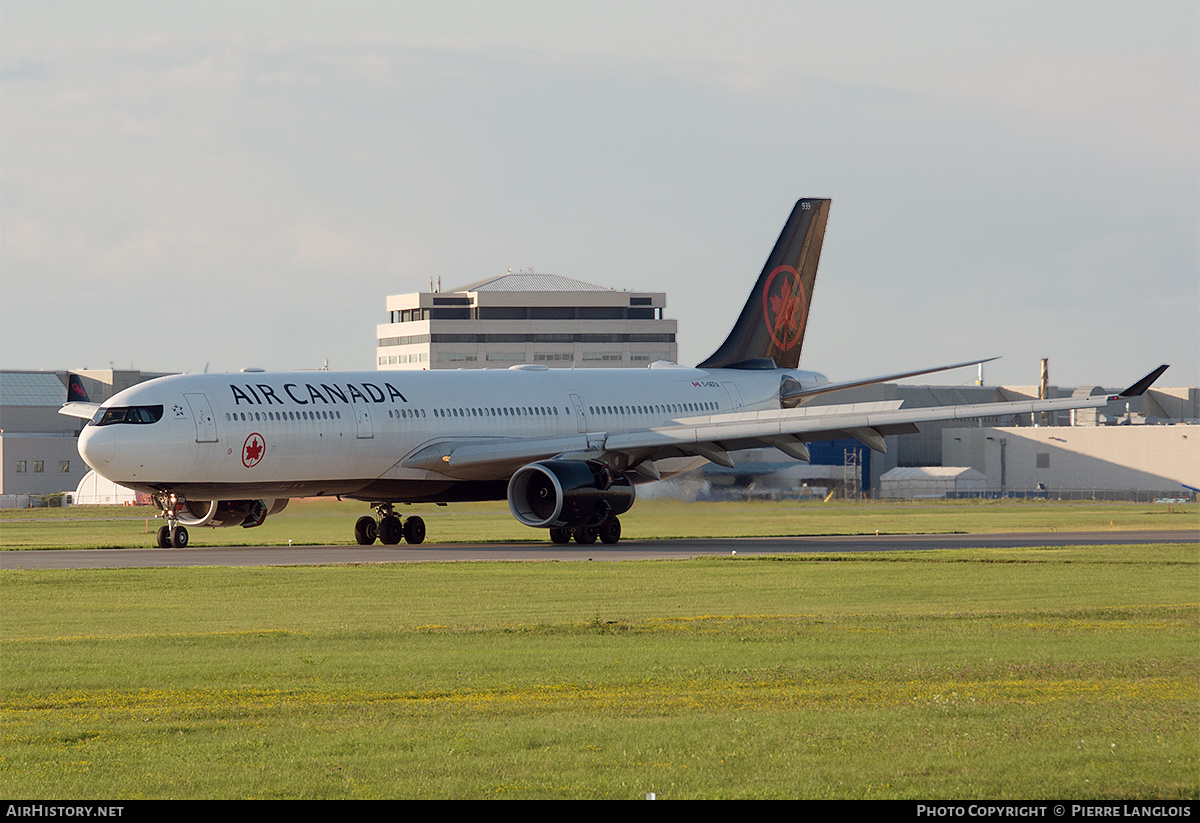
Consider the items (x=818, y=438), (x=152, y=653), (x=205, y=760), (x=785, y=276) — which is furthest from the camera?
(x=785, y=276)

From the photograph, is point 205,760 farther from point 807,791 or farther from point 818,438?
point 818,438

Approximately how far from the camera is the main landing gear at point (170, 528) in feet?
126

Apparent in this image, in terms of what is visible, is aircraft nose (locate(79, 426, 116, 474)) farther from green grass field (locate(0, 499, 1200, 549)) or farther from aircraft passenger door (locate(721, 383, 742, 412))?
aircraft passenger door (locate(721, 383, 742, 412))

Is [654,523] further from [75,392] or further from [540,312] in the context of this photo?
[540,312]

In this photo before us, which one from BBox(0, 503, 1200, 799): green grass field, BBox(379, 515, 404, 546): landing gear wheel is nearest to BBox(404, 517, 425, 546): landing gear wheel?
BBox(379, 515, 404, 546): landing gear wheel

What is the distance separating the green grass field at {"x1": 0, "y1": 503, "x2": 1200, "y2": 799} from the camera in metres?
10.9

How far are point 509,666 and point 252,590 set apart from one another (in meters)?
10.6

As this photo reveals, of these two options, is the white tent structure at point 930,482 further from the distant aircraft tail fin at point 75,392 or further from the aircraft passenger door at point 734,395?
the distant aircraft tail fin at point 75,392

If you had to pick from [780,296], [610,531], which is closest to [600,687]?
[610,531]

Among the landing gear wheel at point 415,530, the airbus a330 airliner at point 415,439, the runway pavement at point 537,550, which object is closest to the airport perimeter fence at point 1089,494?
the runway pavement at point 537,550

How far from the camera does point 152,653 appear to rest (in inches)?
699

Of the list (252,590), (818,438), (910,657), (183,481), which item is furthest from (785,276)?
(910,657)
